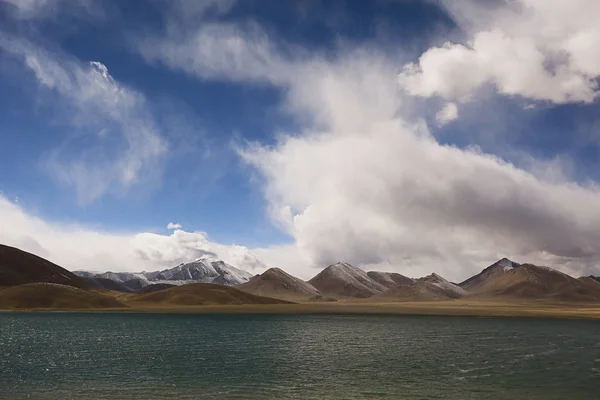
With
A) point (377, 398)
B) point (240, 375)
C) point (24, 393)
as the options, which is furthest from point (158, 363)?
point (377, 398)

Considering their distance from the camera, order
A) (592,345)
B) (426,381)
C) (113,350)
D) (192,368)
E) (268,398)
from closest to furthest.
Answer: (268,398)
(426,381)
(192,368)
(113,350)
(592,345)

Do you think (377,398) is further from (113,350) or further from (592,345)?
(592,345)

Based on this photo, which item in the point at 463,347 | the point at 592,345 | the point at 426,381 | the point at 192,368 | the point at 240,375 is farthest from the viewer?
the point at 592,345

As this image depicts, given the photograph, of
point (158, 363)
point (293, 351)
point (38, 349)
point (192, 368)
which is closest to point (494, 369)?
point (293, 351)

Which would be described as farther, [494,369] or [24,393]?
[494,369]

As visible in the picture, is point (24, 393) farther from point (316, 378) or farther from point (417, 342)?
point (417, 342)

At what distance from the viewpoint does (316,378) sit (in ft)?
174

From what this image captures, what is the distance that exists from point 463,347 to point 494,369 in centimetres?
2671

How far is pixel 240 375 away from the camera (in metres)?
54.6

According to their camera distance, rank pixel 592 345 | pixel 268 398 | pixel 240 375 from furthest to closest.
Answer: pixel 592 345
pixel 240 375
pixel 268 398

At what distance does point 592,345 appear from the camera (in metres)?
94.5

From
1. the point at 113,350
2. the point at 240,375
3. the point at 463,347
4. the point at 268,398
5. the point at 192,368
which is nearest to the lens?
the point at 268,398

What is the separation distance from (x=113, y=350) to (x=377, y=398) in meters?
49.6

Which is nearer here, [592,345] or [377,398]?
[377,398]
